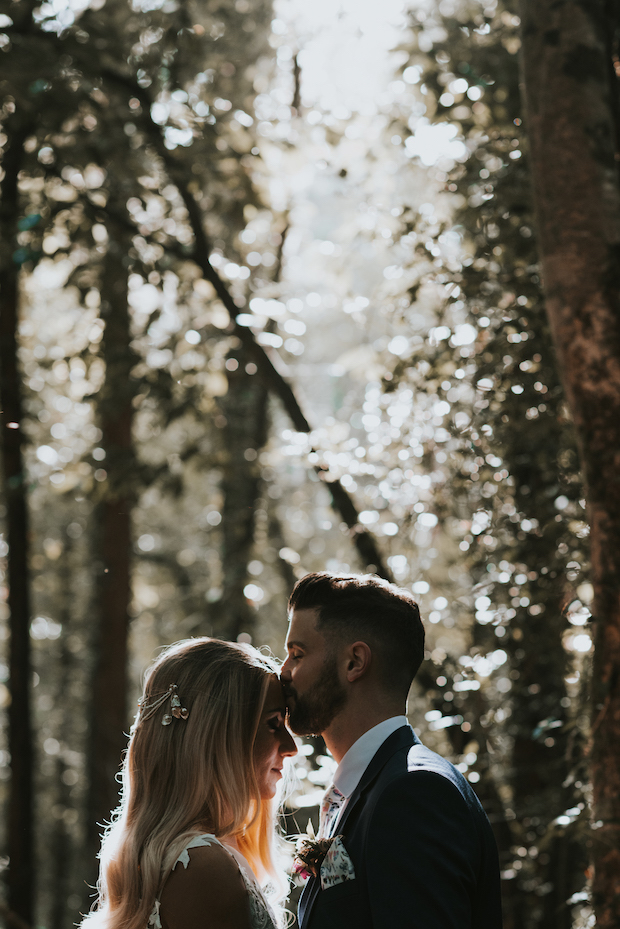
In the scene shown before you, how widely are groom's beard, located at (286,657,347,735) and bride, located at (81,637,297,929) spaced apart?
197 mm

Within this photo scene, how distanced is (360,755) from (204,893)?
568 millimetres

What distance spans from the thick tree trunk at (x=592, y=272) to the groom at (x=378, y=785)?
832 mm

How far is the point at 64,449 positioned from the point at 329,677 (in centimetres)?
1056

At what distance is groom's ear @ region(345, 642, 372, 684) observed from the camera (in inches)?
88.4

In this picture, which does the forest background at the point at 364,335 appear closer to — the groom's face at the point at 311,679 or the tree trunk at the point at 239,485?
the tree trunk at the point at 239,485

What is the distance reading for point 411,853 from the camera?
180cm

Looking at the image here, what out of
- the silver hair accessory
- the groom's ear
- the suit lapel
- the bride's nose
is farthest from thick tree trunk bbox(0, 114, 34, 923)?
the suit lapel

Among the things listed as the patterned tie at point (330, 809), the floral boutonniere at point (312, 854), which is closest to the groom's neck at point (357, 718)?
the patterned tie at point (330, 809)

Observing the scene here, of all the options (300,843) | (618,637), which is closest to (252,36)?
(618,637)

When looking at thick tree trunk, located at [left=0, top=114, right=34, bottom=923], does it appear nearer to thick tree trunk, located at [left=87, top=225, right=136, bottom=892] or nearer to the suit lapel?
thick tree trunk, located at [left=87, top=225, right=136, bottom=892]

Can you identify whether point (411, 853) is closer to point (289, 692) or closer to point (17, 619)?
point (289, 692)

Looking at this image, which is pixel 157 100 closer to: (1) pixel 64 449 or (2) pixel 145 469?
(2) pixel 145 469

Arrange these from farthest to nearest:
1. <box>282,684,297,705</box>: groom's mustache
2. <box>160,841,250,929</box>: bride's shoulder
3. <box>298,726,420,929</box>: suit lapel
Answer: <box>282,684,297,705</box>: groom's mustache
<box>160,841,250,929</box>: bride's shoulder
<box>298,726,420,929</box>: suit lapel

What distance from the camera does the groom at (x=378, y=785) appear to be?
5.88ft
